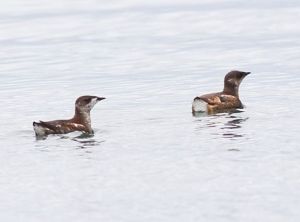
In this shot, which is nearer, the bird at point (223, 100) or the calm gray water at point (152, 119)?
the calm gray water at point (152, 119)

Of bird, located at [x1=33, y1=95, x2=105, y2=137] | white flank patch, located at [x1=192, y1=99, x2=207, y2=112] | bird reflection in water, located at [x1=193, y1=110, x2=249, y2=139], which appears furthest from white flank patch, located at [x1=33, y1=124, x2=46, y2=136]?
white flank patch, located at [x1=192, y1=99, x2=207, y2=112]

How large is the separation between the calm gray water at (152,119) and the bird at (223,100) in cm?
42

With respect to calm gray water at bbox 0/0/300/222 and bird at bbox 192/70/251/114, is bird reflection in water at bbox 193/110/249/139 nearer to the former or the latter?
calm gray water at bbox 0/0/300/222

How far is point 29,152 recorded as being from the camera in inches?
827

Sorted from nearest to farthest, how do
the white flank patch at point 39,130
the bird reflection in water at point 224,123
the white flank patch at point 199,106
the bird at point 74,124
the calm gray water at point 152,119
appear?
the calm gray water at point 152,119, the bird reflection in water at point 224,123, the white flank patch at point 39,130, the bird at point 74,124, the white flank patch at point 199,106

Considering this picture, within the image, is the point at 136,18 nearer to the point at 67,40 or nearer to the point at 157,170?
the point at 67,40

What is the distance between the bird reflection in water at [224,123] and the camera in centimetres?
2214

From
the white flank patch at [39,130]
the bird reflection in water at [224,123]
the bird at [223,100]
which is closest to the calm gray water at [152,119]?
the bird reflection in water at [224,123]

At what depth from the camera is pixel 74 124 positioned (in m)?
23.5

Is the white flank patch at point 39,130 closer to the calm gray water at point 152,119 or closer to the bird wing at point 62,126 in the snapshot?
the bird wing at point 62,126

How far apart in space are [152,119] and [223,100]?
89.9 inches

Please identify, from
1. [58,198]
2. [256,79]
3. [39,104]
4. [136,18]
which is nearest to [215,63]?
[256,79]

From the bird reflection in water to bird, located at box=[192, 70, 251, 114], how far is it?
23 centimetres

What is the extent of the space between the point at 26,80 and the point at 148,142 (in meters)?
12.8
